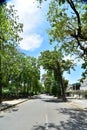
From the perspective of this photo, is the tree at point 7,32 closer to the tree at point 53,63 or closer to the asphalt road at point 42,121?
the asphalt road at point 42,121

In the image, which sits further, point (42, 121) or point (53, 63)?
point (53, 63)

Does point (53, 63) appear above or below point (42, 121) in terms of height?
above

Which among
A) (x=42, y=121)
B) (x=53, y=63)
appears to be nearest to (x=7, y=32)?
(x=42, y=121)

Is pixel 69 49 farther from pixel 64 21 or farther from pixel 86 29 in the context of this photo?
pixel 86 29

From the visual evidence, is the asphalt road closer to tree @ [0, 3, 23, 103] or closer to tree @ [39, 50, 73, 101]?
tree @ [0, 3, 23, 103]

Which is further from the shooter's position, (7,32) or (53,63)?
(53,63)

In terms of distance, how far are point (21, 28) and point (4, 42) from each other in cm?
275

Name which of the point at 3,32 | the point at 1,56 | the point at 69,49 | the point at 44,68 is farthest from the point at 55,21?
A: the point at 44,68

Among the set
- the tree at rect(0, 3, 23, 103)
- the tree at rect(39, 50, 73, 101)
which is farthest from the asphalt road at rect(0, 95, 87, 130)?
the tree at rect(39, 50, 73, 101)

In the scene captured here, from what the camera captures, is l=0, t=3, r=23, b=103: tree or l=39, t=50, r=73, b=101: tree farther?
l=39, t=50, r=73, b=101: tree

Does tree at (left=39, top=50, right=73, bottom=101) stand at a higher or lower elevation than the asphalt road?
higher

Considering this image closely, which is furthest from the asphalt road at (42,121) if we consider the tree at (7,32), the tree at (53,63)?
the tree at (53,63)

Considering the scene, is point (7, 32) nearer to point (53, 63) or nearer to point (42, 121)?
point (42, 121)

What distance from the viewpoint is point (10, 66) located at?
3653 centimetres
